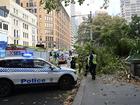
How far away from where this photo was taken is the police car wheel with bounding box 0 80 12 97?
49.1ft

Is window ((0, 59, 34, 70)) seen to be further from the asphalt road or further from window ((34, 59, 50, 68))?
the asphalt road

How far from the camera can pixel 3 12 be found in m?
79.2

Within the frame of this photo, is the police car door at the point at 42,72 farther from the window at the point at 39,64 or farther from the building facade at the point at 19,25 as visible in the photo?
the building facade at the point at 19,25

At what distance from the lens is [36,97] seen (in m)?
14.2

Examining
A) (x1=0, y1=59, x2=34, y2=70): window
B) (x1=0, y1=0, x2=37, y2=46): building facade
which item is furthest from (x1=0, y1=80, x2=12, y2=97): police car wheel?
(x1=0, y1=0, x2=37, y2=46): building facade

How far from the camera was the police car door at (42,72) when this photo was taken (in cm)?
1604

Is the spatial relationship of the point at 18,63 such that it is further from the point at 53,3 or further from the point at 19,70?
the point at 53,3

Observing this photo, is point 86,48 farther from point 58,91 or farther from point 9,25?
point 9,25

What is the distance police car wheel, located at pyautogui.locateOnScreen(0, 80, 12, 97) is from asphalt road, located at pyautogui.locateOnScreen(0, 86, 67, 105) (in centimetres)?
28

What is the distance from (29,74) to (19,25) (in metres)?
81.8

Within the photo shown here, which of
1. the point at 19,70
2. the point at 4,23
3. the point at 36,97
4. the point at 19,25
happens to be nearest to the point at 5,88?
the point at 19,70

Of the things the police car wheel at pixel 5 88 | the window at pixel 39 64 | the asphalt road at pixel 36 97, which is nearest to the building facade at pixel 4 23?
the asphalt road at pixel 36 97

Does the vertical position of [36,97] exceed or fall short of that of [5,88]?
it falls short

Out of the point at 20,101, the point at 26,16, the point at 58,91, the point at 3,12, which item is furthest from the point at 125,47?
the point at 26,16
